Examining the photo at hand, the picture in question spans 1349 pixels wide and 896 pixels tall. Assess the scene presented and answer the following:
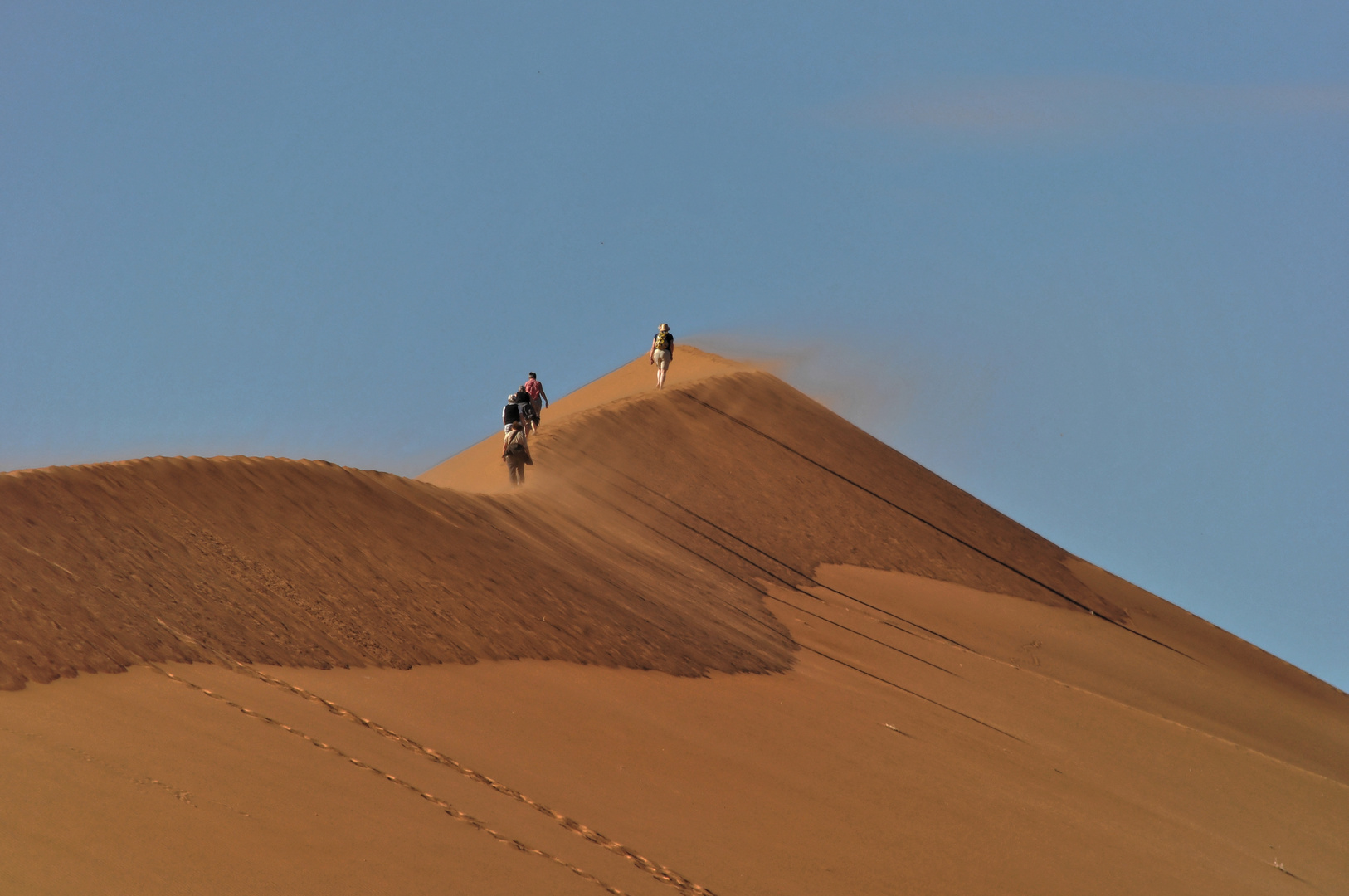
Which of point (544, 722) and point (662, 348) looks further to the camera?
point (662, 348)

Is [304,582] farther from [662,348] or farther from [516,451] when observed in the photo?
[662,348]

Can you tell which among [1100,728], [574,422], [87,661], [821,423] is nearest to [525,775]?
[87,661]

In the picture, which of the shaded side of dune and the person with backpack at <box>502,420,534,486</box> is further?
the person with backpack at <box>502,420,534,486</box>

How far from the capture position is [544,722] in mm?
10672

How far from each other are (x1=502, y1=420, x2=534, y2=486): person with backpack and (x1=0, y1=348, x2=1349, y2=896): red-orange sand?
36cm

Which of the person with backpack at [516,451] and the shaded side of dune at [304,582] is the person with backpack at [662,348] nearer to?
the person with backpack at [516,451]

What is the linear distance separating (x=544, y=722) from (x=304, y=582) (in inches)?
101

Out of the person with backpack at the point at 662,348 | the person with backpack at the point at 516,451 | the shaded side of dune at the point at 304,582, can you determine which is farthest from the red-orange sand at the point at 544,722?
the person with backpack at the point at 662,348

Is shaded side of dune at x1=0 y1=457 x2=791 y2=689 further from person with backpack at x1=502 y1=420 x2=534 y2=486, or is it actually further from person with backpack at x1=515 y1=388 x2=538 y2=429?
person with backpack at x1=515 y1=388 x2=538 y2=429

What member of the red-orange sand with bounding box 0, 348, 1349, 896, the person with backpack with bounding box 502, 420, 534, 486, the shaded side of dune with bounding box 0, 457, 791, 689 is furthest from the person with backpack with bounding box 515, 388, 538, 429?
the shaded side of dune with bounding box 0, 457, 791, 689

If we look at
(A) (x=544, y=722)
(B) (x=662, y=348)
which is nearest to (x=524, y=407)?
(B) (x=662, y=348)

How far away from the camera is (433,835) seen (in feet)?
24.8

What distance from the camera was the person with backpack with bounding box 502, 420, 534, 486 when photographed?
19.8 m

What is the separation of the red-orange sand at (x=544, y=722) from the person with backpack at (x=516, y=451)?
356 millimetres
